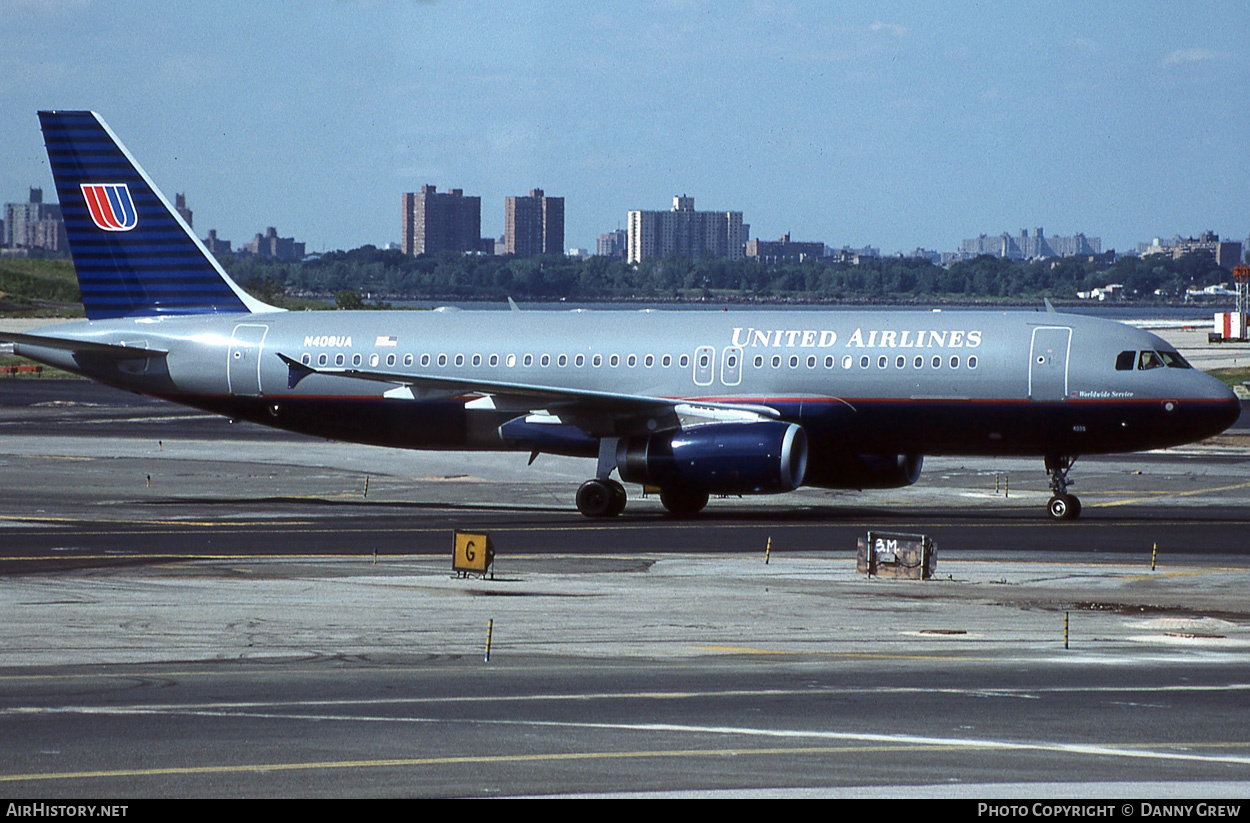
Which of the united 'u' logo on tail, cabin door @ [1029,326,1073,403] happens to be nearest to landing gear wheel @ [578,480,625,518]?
cabin door @ [1029,326,1073,403]

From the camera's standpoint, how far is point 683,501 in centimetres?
4075

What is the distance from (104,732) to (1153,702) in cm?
1076

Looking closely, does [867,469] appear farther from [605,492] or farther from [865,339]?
[605,492]

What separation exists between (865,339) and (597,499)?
7.42m

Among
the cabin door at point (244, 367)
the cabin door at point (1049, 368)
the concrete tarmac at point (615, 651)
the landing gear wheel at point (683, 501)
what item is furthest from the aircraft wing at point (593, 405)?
the cabin door at point (1049, 368)

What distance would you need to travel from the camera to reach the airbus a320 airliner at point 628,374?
38344mm

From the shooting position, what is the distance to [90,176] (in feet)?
150

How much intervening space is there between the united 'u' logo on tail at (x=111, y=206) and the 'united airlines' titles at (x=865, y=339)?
682 inches

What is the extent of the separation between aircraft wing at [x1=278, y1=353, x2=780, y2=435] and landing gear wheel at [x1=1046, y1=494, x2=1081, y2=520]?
6.87 metres

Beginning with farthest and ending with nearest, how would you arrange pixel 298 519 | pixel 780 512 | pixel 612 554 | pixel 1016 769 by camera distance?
pixel 780 512 → pixel 298 519 → pixel 612 554 → pixel 1016 769

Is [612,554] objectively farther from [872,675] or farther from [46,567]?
[872,675]

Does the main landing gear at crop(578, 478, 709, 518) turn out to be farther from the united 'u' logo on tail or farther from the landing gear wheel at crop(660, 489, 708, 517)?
the united 'u' logo on tail

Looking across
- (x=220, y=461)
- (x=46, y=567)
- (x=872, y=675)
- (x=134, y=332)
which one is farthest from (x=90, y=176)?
(x=872, y=675)

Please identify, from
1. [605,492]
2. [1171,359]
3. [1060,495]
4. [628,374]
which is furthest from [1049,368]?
[605,492]
